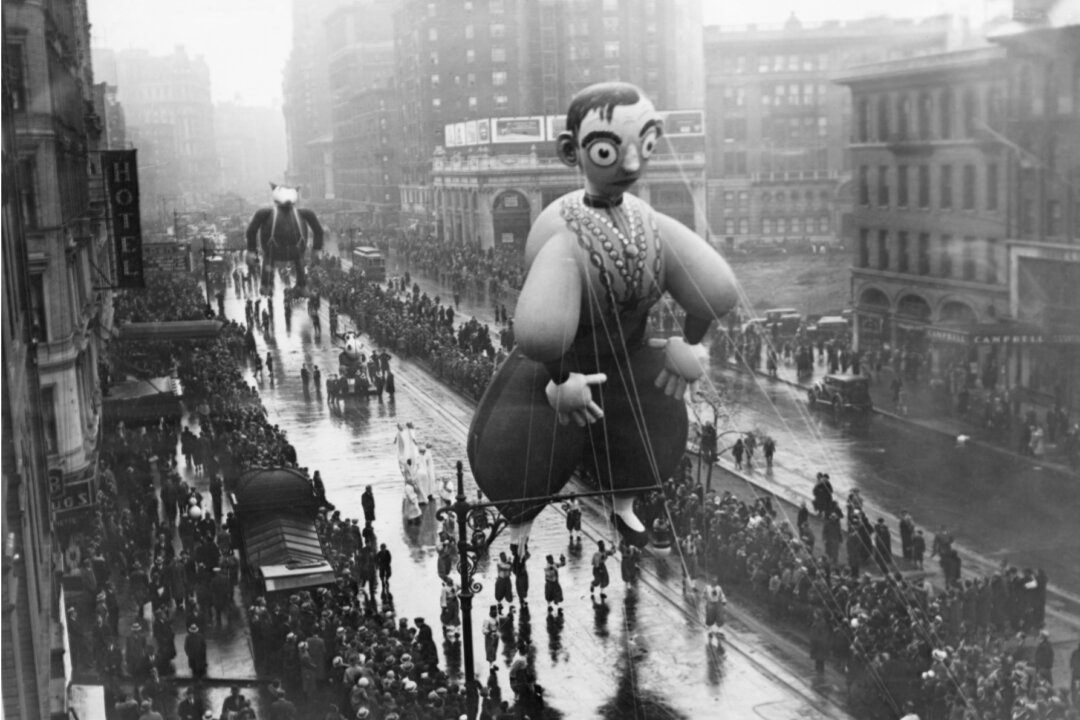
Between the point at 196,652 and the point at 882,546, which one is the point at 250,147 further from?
the point at 882,546

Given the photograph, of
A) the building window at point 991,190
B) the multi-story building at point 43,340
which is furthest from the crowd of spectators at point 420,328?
the building window at point 991,190

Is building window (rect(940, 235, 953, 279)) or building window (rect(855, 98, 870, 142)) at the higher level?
building window (rect(855, 98, 870, 142))

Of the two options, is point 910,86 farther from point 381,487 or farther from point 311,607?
point 311,607

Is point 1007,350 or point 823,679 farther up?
point 1007,350

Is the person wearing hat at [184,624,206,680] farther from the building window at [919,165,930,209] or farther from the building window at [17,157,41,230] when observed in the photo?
the building window at [919,165,930,209]

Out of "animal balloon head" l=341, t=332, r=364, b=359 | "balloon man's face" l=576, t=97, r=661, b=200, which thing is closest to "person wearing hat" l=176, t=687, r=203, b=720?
"balloon man's face" l=576, t=97, r=661, b=200

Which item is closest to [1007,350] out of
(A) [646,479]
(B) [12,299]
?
(B) [12,299]

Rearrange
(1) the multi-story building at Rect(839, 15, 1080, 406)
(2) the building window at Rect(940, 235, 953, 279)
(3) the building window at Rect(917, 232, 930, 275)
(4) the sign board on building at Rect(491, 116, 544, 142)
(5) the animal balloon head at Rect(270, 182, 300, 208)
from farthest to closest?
(3) the building window at Rect(917, 232, 930, 275), (2) the building window at Rect(940, 235, 953, 279), (1) the multi-story building at Rect(839, 15, 1080, 406), (4) the sign board on building at Rect(491, 116, 544, 142), (5) the animal balloon head at Rect(270, 182, 300, 208)
